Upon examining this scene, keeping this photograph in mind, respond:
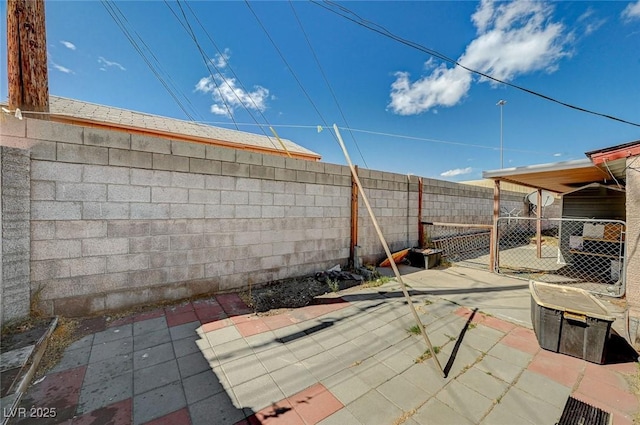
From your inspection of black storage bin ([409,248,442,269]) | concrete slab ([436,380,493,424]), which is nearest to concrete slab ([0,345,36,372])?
concrete slab ([436,380,493,424])

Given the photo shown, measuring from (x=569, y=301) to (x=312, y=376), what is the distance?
312 centimetres

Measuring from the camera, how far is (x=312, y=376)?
2285mm

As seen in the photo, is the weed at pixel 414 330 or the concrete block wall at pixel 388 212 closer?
the weed at pixel 414 330

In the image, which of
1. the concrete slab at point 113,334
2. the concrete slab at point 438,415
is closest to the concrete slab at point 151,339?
the concrete slab at point 113,334

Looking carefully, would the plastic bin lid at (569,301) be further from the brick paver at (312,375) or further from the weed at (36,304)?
the weed at (36,304)

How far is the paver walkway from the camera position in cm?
187

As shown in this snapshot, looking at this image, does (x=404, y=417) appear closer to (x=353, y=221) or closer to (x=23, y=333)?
(x=23, y=333)

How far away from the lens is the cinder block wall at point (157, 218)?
3.00m

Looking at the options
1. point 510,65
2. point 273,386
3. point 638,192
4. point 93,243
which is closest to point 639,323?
point 638,192

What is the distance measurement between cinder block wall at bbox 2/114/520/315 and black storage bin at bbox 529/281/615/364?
3653 mm

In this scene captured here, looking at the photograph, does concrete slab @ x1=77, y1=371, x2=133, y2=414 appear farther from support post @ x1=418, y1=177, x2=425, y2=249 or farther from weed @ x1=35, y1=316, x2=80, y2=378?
support post @ x1=418, y1=177, x2=425, y2=249

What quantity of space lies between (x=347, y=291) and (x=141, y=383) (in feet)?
10.6

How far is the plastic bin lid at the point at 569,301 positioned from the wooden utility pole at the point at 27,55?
676 cm

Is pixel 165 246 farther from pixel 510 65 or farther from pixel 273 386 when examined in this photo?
pixel 510 65
